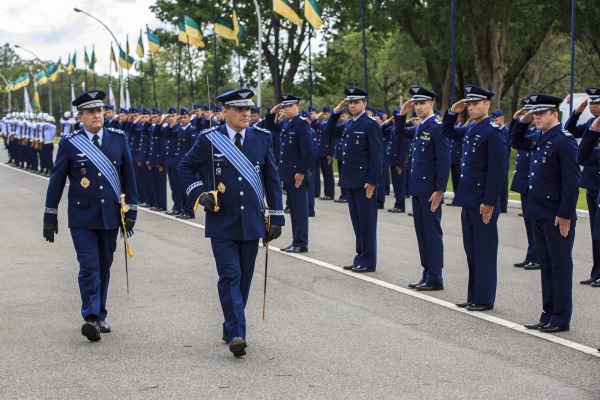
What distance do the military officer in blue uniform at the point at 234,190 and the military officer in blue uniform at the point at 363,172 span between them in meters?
3.78

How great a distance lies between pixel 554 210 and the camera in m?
7.84

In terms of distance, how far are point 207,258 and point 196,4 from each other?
35.7m

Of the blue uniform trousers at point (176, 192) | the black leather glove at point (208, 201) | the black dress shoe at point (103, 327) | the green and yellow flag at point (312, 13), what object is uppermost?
the green and yellow flag at point (312, 13)

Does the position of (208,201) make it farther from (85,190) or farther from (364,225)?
(364,225)

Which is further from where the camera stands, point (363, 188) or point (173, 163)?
point (173, 163)

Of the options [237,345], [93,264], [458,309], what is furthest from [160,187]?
[237,345]

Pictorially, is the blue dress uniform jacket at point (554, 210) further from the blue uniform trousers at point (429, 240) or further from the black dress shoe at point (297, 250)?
the black dress shoe at point (297, 250)

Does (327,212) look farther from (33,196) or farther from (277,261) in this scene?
(33,196)

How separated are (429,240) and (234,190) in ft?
10.8

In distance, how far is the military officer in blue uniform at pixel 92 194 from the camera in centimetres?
766

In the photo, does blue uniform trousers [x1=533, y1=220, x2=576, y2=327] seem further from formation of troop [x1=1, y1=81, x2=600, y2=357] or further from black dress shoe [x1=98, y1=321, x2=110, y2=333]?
black dress shoe [x1=98, y1=321, x2=110, y2=333]

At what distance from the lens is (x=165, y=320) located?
8227mm

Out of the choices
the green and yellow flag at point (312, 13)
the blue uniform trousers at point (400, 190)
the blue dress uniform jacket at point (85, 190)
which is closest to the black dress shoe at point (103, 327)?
the blue dress uniform jacket at point (85, 190)

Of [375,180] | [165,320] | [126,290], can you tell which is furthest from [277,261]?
[165,320]
